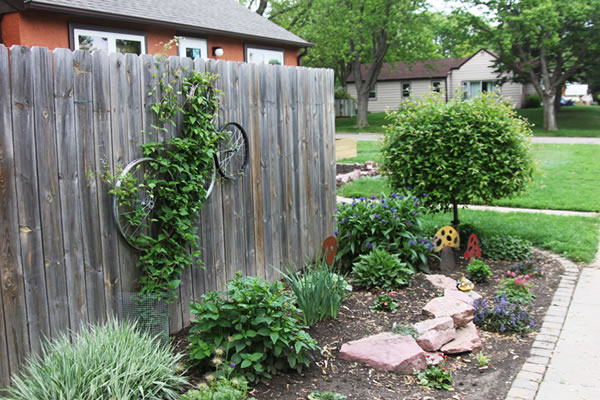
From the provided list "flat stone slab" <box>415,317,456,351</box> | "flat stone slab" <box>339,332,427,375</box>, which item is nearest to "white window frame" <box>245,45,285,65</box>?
"flat stone slab" <box>415,317,456,351</box>

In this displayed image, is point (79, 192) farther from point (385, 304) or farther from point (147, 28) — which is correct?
point (147, 28)

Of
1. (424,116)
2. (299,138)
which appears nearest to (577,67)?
(424,116)

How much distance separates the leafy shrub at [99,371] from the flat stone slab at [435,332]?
183cm

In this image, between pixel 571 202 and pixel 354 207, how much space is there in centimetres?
541

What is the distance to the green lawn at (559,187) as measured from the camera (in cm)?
983

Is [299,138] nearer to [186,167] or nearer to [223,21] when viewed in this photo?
[186,167]

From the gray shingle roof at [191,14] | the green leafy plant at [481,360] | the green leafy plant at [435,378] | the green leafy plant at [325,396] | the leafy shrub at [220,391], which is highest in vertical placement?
the gray shingle roof at [191,14]

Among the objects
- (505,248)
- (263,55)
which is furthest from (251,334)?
(263,55)

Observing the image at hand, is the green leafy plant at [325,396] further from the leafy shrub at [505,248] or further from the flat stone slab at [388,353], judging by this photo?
the leafy shrub at [505,248]

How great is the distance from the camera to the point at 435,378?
3.84 metres

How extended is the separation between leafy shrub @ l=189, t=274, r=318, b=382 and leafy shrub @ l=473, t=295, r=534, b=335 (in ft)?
6.01

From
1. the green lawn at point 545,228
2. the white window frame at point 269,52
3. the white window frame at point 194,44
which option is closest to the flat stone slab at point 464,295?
the green lawn at point 545,228

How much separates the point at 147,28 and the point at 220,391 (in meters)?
10.5

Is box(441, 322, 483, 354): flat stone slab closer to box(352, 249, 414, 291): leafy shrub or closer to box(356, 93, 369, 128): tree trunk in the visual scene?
box(352, 249, 414, 291): leafy shrub
